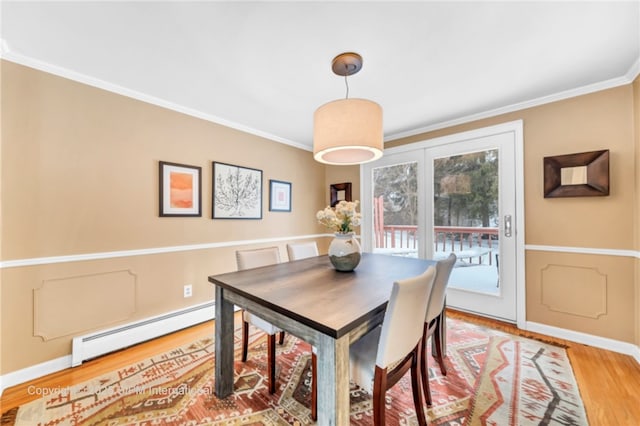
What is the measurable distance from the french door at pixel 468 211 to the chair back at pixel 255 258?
79.0 inches

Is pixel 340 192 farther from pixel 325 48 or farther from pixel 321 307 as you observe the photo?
pixel 321 307

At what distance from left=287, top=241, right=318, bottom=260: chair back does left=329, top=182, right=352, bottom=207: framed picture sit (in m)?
1.65

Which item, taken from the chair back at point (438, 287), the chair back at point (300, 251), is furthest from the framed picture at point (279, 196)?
the chair back at point (438, 287)

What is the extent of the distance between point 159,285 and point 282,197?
74.4 inches

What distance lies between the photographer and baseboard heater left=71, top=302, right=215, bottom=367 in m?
1.96

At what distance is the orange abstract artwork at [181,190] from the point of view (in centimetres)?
254

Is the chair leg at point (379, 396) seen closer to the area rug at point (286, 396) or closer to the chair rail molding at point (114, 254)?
the area rug at point (286, 396)

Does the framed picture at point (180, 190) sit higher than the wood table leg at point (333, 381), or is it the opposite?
the framed picture at point (180, 190)

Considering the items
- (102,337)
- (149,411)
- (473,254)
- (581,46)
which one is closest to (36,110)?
(102,337)

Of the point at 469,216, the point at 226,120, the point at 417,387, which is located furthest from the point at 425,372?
the point at 226,120

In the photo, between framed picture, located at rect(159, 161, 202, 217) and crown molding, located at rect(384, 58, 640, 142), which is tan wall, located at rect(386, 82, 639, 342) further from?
framed picture, located at rect(159, 161, 202, 217)

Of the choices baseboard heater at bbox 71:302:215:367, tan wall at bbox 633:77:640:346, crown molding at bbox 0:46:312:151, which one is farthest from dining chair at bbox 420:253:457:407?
crown molding at bbox 0:46:312:151

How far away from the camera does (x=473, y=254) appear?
288cm

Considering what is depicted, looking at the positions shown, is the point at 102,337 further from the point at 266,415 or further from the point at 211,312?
the point at 266,415
